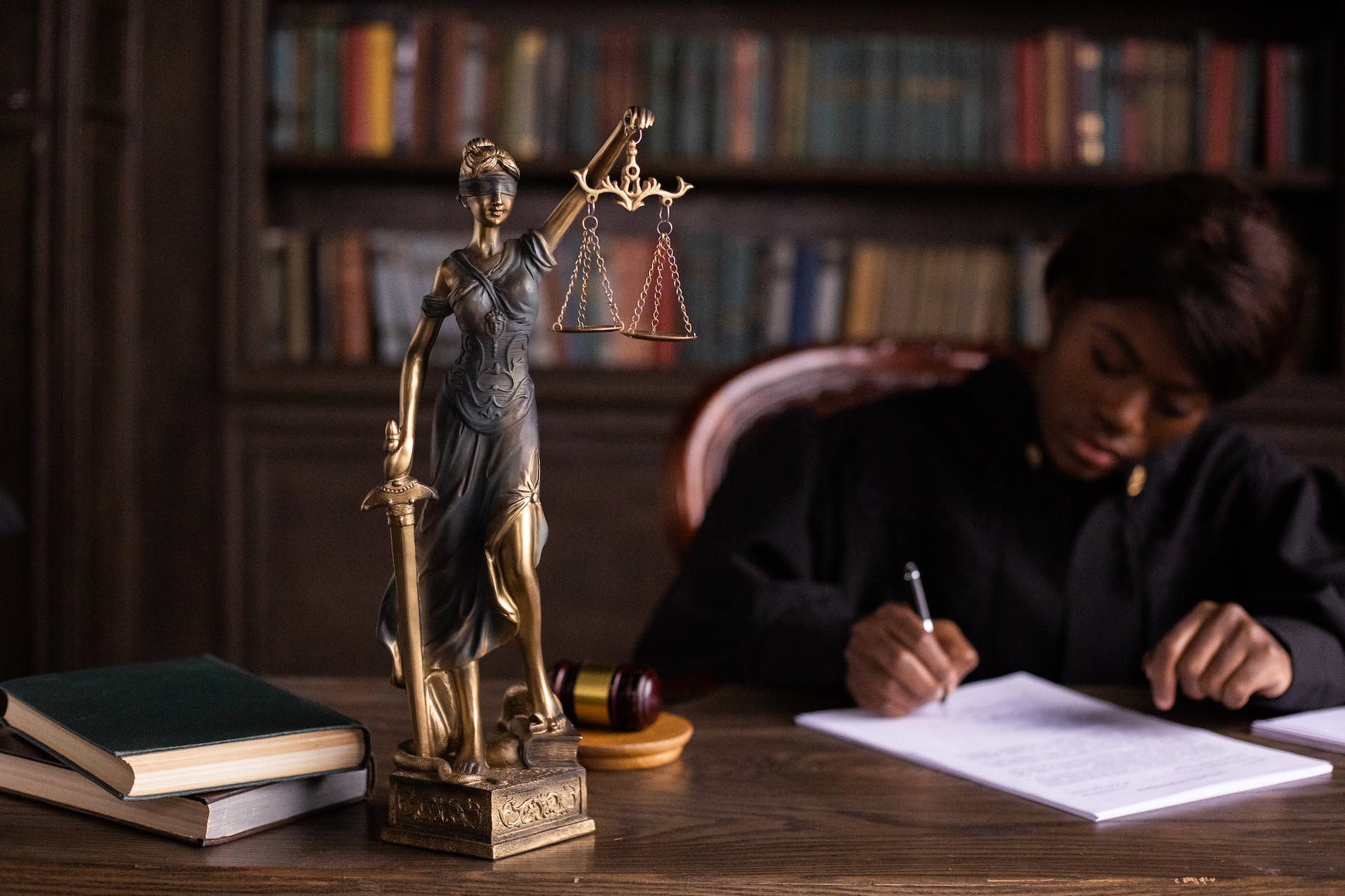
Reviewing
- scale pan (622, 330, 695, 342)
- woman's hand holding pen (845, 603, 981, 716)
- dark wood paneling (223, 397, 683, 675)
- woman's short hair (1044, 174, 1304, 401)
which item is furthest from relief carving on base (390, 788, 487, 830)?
dark wood paneling (223, 397, 683, 675)

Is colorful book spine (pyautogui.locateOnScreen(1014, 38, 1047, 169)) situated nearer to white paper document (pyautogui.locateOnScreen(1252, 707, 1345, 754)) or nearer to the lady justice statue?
white paper document (pyautogui.locateOnScreen(1252, 707, 1345, 754))

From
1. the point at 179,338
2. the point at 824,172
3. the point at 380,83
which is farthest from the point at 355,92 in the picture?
the point at 824,172

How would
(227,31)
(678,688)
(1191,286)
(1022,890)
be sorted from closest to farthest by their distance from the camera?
(1022,890)
(678,688)
(1191,286)
(227,31)

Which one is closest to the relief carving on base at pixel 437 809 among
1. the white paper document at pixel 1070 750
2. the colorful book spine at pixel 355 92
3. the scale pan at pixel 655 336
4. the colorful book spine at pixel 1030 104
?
the scale pan at pixel 655 336

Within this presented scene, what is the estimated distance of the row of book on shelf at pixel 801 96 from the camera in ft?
9.09

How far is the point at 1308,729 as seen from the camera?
3.75ft

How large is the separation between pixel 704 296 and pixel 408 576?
6.91 feet

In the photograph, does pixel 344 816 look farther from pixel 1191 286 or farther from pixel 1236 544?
pixel 1236 544

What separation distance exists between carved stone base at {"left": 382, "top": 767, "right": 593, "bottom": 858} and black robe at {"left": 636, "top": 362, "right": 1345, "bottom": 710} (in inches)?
25.5

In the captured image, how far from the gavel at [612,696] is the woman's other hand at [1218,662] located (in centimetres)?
44

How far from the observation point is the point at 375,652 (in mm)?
2789

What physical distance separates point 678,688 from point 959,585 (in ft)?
1.70

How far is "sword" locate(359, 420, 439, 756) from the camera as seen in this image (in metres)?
0.76

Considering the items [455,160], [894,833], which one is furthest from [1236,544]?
[455,160]
